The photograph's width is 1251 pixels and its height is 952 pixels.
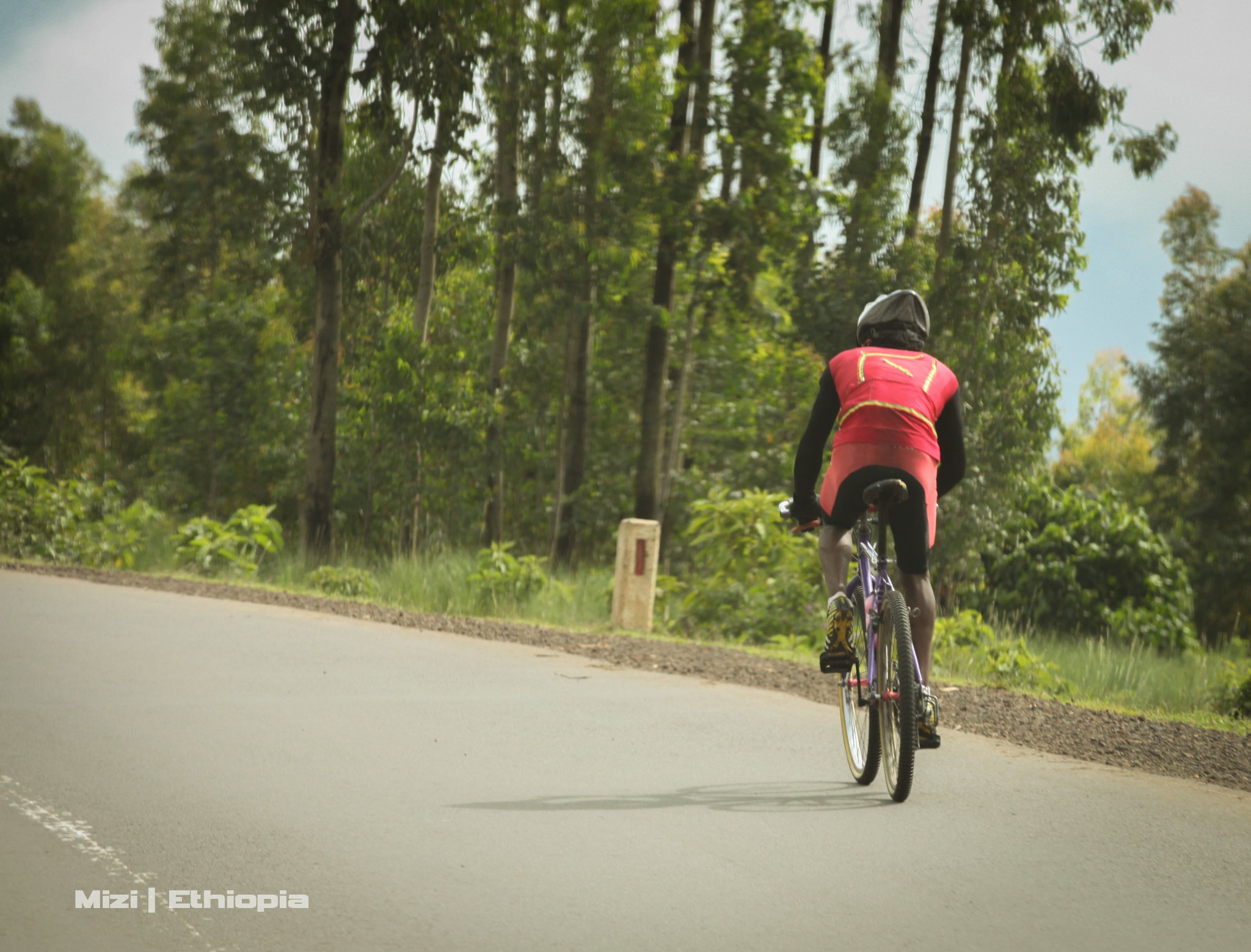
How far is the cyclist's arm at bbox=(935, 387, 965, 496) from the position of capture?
6039 mm

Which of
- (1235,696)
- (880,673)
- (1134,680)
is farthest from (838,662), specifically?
(1134,680)

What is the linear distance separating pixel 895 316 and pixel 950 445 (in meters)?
0.66

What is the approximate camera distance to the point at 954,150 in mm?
19969

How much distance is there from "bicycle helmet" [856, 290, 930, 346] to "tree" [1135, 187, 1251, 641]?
105 feet


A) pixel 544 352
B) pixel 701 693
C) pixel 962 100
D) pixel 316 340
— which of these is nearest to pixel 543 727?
pixel 701 693

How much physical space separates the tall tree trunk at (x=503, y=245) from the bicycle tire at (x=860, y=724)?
15.2 meters

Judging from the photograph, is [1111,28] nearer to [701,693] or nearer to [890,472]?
[701,693]

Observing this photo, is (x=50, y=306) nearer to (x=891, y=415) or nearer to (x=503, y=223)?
(x=503, y=223)

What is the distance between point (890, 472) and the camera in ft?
18.8

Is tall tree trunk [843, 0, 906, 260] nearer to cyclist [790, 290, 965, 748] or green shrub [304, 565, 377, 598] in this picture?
green shrub [304, 565, 377, 598]

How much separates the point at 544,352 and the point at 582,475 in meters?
4.28

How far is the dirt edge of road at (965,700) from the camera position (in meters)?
6.92

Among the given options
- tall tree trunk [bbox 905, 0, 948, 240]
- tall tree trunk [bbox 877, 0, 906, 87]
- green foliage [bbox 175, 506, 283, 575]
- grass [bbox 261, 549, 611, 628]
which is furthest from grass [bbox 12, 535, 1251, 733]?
tall tree trunk [bbox 877, 0, 906, 87]

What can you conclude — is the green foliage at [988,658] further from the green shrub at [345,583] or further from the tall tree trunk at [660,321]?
the tall tree trunk at [660,321]
